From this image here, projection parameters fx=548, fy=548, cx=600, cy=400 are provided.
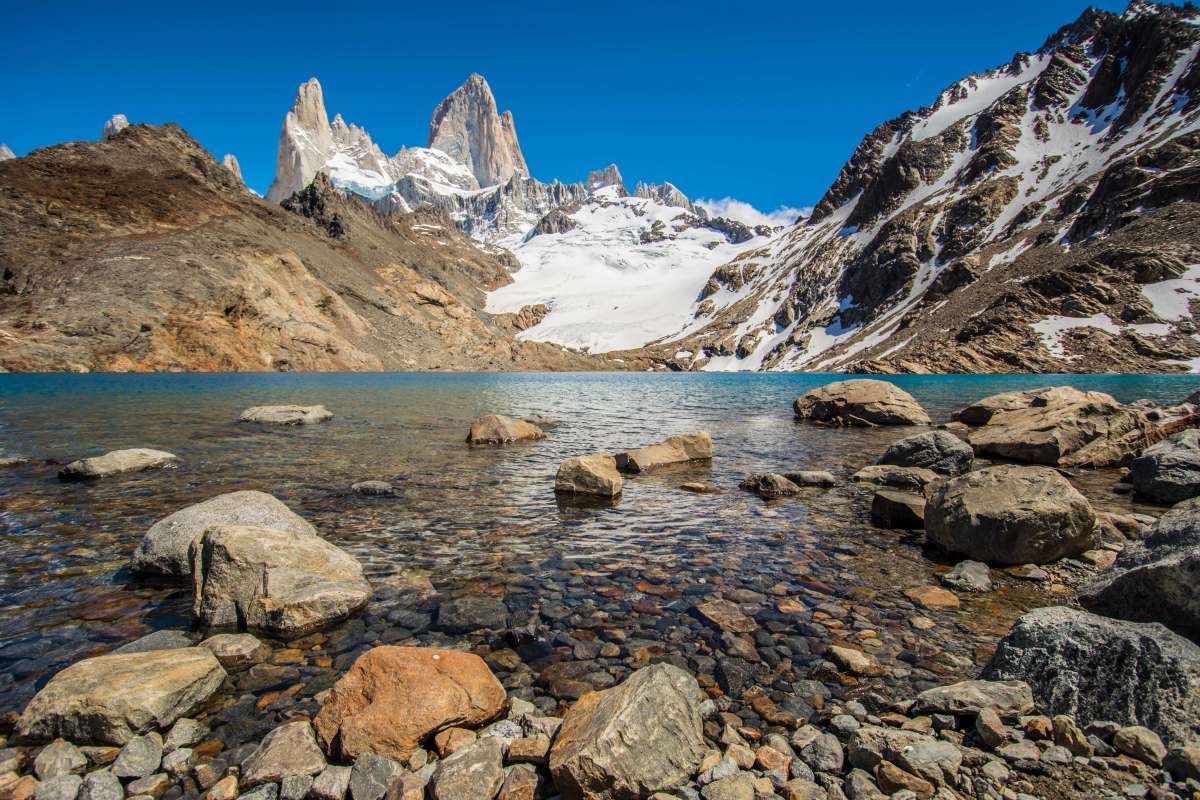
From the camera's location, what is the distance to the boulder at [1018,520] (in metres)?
8.88

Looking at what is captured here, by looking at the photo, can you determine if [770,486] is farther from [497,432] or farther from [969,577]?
[497,432]

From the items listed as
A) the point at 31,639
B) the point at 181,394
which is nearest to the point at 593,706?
the point at 31,639

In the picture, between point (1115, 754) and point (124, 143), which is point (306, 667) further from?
point (124, 143)

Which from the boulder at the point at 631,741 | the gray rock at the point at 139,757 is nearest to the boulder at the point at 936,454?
the boulder at the point at 631,741

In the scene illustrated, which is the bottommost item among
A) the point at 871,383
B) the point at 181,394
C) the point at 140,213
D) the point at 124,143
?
the point at 181,394

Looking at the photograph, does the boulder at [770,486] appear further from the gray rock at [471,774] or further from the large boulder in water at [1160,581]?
the gray rock at [471,774]

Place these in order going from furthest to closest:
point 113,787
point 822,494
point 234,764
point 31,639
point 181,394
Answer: point 181,394
point 822,494
point 31,639
point 234,764
point 113,787

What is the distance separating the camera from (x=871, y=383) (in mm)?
33281

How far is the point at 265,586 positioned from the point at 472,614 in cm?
261

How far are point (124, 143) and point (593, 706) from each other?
165m

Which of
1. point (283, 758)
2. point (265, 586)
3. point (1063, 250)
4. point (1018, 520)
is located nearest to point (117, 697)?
point (283, 758)

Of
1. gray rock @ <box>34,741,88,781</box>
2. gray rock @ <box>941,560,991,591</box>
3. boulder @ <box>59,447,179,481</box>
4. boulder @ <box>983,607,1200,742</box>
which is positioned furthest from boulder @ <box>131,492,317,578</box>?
gray rock @ <box>941,560,991,591</box>

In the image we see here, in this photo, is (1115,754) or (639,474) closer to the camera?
(1115,754)

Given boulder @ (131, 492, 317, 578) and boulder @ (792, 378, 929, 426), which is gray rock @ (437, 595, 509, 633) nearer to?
boulder @ (131, 492, 317, 578)
